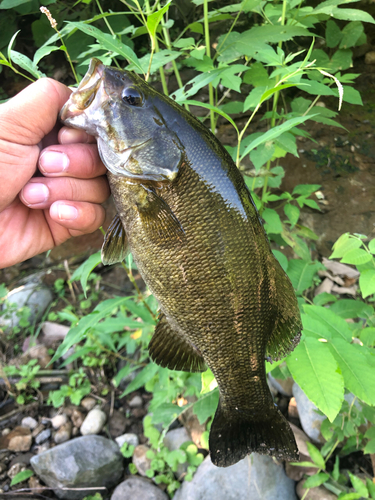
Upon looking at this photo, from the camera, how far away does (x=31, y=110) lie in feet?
4.01

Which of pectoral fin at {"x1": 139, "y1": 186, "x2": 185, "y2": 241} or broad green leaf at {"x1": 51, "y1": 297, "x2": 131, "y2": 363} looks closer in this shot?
pectoral fin at {"x1": 139, "y1": 186, "x2": 185, "y2": 241}

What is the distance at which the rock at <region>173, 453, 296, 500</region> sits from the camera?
202 cm

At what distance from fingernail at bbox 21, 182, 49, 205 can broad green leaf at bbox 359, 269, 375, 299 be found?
54.3 inches

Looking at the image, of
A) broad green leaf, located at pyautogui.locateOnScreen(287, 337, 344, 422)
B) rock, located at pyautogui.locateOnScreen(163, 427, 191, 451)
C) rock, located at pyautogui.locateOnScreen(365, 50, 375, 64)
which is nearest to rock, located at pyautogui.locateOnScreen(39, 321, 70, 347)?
rock, located at pyautogui.locateOnScreen(163, 427, 191, 451)

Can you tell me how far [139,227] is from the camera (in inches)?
48.4

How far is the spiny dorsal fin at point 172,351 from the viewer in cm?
143

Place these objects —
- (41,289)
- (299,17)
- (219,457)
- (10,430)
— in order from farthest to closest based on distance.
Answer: (41,289), (10,430), (299,17), (219,457)

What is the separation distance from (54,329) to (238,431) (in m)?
2.52

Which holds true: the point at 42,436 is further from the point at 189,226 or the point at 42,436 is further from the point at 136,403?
the point at 189,226

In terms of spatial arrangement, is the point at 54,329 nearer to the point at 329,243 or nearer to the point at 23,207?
the point at 23,207

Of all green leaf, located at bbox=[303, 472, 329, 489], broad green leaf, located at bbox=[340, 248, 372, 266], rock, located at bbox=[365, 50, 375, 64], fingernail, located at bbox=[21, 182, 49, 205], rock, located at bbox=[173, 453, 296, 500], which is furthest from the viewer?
rock, located at bbox=[365, 50, 375, 64]

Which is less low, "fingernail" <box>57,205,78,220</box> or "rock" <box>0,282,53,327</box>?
"fingernail" <box>57,205,78,220</box>

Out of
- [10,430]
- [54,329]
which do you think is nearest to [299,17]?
[54,329]

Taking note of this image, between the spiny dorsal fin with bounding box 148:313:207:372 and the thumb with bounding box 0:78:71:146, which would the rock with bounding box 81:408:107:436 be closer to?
the spiny dorsal fin with bounding box 148:313:207:372
